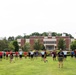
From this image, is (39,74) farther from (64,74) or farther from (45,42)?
(45,42)

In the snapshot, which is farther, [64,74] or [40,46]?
[40,46]

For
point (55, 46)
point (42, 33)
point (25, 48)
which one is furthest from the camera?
point (42, 33)

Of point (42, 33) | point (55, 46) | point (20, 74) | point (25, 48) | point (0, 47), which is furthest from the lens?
point (42, 33)

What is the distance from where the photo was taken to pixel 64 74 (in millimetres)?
21656

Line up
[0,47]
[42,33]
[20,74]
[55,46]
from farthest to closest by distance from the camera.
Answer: [42,33] → [55,46] → [0,47] → [20,74]

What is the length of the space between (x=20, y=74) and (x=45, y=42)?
399ft

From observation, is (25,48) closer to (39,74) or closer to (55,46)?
(55,46)

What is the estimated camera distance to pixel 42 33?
7328 inches

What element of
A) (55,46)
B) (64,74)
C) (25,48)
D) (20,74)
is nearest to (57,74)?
(64,74)

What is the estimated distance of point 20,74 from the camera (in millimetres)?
21531

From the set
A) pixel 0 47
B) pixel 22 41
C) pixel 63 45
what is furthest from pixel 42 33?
pixel 0 47

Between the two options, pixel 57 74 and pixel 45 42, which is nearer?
pixel 57 74

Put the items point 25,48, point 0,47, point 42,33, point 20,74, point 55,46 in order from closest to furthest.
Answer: point 20,74 < point 0,47 < point 25,48 < point 55,46 < point 42,33

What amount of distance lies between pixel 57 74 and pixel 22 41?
417ft
